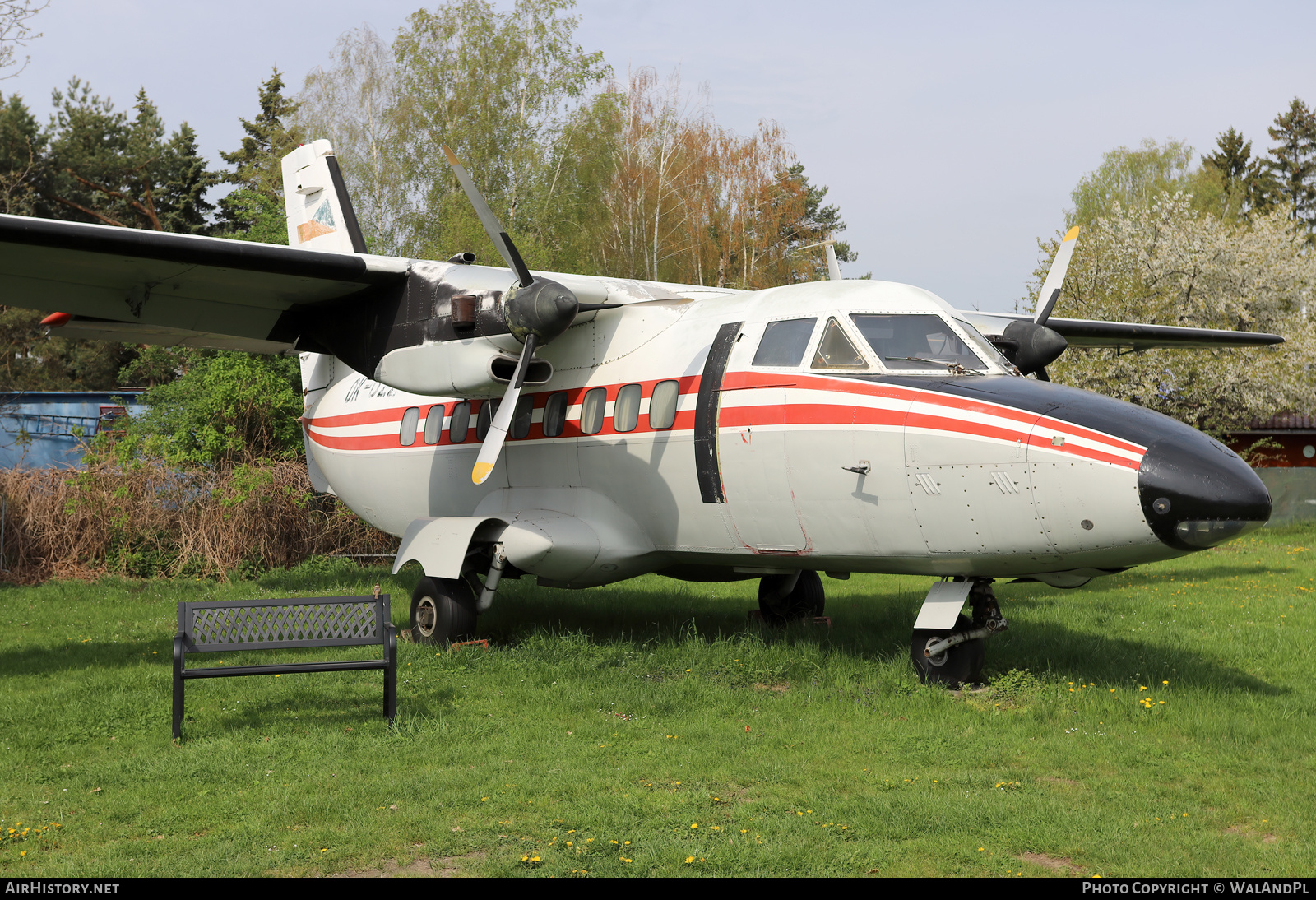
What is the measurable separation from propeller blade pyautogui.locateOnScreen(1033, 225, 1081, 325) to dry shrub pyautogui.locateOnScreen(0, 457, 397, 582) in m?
13.5

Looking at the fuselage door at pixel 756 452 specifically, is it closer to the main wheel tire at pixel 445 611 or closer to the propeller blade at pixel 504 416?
the propeller blade at pixel 504 416

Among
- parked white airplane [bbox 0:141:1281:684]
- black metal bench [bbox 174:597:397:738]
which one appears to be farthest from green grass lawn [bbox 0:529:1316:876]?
parked white airplane [bbox 0:141:1281:684]

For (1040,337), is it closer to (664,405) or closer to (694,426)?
(694,426)

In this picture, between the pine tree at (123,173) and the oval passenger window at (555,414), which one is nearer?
the oval passenger window at (555,414)

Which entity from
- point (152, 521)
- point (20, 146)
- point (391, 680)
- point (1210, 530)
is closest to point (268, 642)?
point (391, 680)

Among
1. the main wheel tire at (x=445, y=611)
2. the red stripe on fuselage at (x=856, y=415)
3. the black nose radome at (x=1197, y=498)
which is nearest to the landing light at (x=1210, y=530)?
the black nose radome at (x=1197, y=498)

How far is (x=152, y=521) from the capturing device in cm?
1797

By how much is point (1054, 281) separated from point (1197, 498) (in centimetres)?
A: 459

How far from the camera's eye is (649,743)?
7285mm

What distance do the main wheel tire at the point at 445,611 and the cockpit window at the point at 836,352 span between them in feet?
15.0

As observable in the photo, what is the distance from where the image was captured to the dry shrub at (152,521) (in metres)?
17.5

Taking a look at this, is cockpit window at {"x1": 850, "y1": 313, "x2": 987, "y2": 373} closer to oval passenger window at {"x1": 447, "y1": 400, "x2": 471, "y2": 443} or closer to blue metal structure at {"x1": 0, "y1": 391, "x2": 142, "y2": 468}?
oval passenger window at {"x1": 447, "y1": 400, "x2": 471, "y2": 443}

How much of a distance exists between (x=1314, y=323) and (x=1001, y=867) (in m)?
31.1
